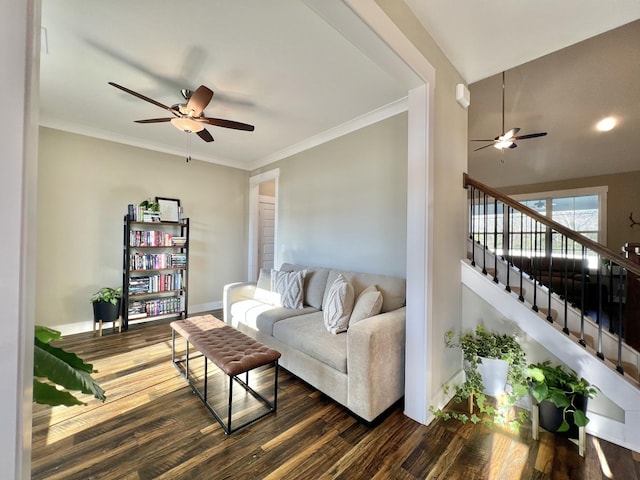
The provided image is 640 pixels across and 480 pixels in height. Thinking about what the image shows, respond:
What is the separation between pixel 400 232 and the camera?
9.06 ft

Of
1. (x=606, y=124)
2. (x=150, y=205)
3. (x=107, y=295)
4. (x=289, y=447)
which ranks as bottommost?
(x=289, y=447)

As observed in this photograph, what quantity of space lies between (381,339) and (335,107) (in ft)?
7.72

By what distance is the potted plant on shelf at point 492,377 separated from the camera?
1.84 meters

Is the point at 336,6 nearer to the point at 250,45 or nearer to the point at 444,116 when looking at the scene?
the point at 250,45

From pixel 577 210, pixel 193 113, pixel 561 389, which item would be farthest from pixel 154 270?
pixel 577 210

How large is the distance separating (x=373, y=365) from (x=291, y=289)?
1.46 meters

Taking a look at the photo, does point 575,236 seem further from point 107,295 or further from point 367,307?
point 107,295

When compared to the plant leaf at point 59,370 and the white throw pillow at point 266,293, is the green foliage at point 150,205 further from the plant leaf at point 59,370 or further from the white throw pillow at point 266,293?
the plant leaf at point 59,370

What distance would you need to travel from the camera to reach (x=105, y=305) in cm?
335

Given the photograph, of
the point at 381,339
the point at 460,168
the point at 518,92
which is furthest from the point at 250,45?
the point at 518,92

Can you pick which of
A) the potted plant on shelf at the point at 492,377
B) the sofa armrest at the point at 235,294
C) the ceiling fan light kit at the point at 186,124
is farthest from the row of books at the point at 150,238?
the potted plant on shelf at the point at 492,377

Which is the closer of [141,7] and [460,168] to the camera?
[141,7]

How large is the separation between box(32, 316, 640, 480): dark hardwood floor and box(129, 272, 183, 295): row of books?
6.09 feet

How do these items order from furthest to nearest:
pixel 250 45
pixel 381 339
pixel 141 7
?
pixel 250 45 < pixel 381 339 < pixel 141 7
